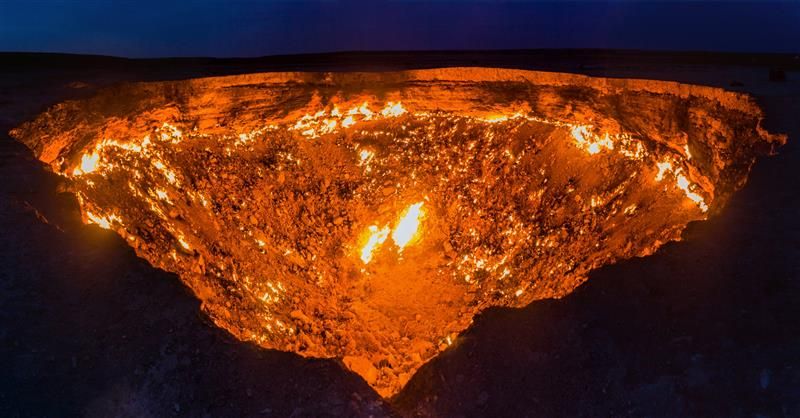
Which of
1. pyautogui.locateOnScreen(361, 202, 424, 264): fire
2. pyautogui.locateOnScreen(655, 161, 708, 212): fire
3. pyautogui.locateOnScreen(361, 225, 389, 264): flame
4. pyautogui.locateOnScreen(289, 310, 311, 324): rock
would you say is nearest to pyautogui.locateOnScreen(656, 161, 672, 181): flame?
pyautogui.locateOnScreen(655, 161, 708, 212): fire

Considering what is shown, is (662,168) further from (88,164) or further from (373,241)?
(88,164)

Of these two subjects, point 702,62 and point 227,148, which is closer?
point 227,148

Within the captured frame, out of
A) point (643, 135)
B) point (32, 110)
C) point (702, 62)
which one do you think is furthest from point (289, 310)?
point (702, 62)

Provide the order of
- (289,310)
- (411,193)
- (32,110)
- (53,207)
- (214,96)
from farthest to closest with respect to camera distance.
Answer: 1. (411,193)
2. (289,310)
3. (214,96)
4. (32,110)
5. (53,207)

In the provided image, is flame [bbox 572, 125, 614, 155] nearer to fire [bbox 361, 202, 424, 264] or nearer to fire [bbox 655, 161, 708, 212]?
fire [bbox 655, 161, 708, 212]

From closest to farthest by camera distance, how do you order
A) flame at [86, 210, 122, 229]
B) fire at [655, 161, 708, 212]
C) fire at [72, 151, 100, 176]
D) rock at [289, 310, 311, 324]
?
flame at [86, 210, 122, 229] < fire at [655, 161, 708, 212] < fire at [72, 151, 100, 176] < rock at [289, 310, 311, 324]

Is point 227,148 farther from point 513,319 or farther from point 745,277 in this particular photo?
point 745,277

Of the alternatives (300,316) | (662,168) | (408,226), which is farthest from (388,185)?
(662,168)
